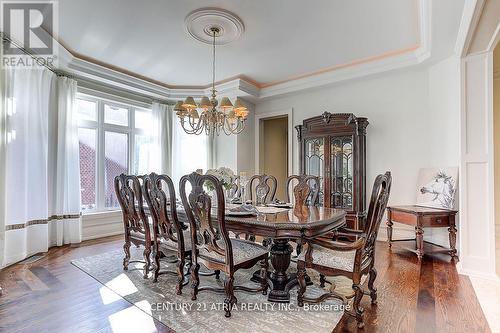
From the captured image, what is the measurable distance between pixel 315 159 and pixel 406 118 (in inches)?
59.4

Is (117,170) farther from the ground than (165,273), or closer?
farther from the ground

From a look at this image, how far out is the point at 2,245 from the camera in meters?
3.03

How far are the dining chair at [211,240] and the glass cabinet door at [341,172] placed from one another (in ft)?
7.49

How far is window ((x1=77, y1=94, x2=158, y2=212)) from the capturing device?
4.62 metres

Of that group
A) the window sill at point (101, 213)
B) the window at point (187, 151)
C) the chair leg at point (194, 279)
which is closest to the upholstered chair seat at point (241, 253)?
the chair leg at point (194, 279)

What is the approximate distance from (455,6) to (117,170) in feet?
17.5

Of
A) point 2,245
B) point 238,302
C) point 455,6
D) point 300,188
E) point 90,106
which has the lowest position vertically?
point 238,302

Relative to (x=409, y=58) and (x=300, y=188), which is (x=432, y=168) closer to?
(x=409, y=58)

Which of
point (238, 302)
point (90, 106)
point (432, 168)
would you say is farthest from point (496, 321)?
point (90, 106)

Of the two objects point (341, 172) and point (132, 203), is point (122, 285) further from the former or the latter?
point (341, 172)

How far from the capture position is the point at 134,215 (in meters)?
2.89

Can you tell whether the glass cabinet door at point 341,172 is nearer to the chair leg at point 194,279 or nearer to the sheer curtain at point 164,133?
the chair leg at point 194,279

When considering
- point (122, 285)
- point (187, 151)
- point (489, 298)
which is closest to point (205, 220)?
point (122, 285)

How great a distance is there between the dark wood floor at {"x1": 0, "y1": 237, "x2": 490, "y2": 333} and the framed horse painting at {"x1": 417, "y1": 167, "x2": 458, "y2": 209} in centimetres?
79
